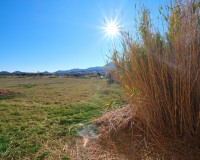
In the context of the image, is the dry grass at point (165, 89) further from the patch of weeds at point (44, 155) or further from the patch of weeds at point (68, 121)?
the patch of weeds at point (68, 121)

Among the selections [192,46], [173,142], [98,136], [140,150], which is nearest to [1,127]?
[98,136]

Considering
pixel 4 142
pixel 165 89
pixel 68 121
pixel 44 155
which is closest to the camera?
pixel 165 89

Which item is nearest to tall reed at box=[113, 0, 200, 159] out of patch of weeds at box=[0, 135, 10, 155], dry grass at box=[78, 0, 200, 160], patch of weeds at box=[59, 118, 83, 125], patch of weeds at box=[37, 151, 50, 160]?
dry grass at box=[78, 0, 200, 160]

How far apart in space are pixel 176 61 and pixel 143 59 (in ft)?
1.21

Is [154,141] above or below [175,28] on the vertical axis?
below

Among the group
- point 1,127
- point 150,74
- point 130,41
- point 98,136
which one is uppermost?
point 130,41

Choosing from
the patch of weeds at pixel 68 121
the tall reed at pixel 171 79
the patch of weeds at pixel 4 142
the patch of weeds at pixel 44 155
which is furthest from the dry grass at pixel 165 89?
the patch of weeds at pixel 68 121

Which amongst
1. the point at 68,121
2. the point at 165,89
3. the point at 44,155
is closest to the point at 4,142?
the point at 44,155

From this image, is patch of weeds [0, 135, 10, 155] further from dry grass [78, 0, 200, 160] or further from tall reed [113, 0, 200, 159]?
tall reed [113, 0, 200, 159]

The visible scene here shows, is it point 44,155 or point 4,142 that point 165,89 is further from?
point 4,142

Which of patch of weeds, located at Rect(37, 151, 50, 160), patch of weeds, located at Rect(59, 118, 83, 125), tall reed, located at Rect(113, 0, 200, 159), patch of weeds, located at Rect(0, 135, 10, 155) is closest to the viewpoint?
tall reed, located at Rect(113, 0, 200, 159)

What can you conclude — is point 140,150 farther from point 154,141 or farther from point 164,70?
point 164,70

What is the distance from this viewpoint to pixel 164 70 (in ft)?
6.35

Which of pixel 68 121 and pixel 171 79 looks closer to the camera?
pixel 171 79
